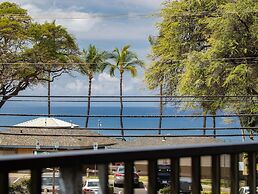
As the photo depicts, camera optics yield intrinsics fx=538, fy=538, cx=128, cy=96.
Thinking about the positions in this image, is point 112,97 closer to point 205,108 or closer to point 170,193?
point 205,108

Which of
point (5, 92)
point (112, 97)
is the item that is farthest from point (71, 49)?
point (112, 97)

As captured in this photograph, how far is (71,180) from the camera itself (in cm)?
210

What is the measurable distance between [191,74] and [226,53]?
1.87 metres

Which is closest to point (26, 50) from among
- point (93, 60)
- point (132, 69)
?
point (93, 60)

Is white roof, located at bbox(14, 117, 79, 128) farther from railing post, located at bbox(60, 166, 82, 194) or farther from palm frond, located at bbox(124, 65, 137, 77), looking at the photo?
railing post, located at bbox(60, 166, 82, 194)

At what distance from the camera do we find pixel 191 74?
74.2 feet

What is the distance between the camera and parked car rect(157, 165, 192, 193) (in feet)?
7.77

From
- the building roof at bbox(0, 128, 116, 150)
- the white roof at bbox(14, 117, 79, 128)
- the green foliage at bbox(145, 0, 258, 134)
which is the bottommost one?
the building roof at bbox(0, 128, 116, 150)

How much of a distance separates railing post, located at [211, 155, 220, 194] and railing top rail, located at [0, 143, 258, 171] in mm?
50

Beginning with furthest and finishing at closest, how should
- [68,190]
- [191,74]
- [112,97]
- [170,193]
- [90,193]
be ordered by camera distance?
[191,74], [112,97], [90,193], [170,193], [68,190]

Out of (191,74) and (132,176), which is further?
(191,74)

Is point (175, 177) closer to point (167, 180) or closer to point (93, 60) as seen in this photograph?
point (167, 180)

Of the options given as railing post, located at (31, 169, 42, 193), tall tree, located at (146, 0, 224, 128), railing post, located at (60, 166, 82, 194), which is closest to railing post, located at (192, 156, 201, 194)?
railing post, located at (60, 166, 82, 194)

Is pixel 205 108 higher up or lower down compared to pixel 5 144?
higher up
